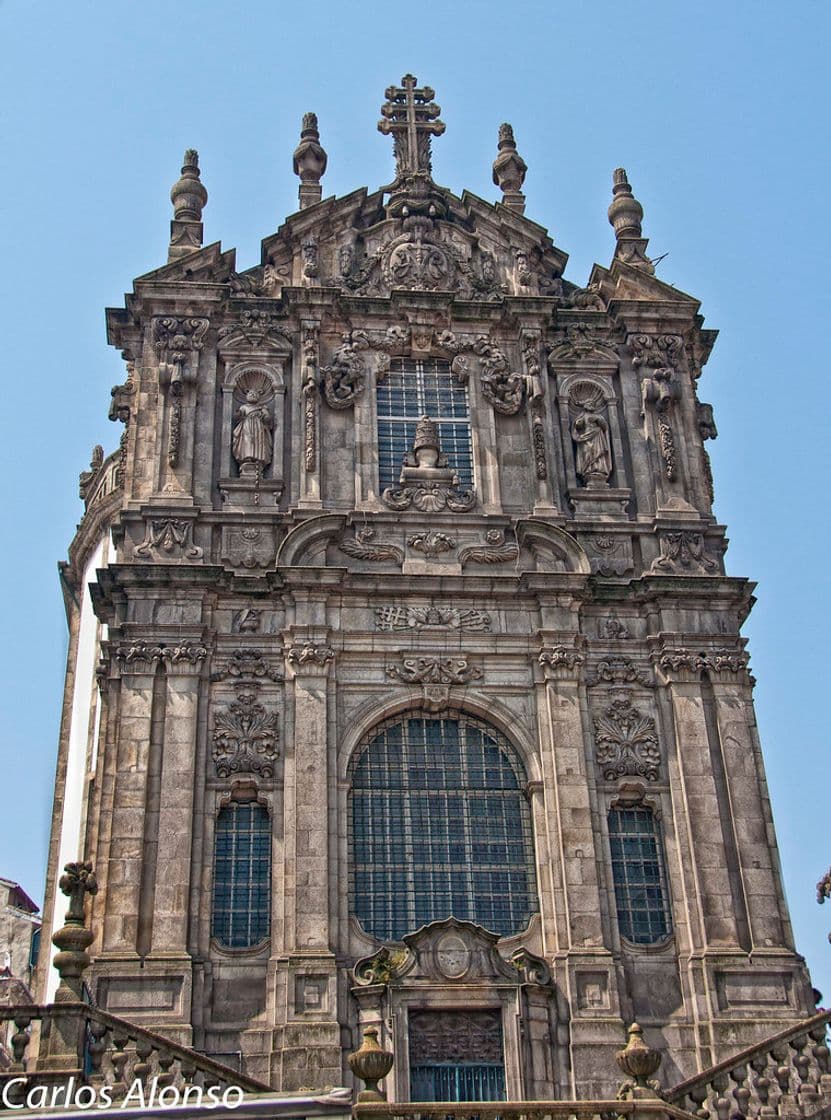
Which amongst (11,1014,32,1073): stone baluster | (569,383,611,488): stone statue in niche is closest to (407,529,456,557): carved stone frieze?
(569,383,611,488): stone statue in niche

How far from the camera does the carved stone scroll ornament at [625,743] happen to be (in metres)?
20.8

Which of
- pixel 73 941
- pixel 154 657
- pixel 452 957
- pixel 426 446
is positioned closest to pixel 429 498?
pixel 426 446

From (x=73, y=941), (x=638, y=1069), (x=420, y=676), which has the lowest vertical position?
(x=638, y=1069)

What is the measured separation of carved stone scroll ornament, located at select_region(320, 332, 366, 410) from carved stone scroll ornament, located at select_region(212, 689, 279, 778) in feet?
16.7

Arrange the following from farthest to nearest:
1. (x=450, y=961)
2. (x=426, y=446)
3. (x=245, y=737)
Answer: (x=426, y=446), (x=245, y=737), (x=450, y=961)

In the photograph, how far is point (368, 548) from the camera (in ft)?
72.2

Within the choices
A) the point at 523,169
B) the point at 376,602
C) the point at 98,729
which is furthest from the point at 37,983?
the point at 523,169

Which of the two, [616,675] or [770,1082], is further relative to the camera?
[616,675]

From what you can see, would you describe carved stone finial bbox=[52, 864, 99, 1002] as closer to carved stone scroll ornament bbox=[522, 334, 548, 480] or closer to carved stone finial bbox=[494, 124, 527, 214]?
carved stone scroll ornament bbox=[522, 334, 548, 480]

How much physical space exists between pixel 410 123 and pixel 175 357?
21.9 feet

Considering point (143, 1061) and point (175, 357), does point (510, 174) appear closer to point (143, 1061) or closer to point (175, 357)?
point (175, 357)

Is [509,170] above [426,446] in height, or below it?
above

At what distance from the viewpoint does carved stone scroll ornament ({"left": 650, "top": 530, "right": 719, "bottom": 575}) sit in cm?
2225

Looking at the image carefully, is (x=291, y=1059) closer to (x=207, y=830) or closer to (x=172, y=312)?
(x=207, y=830)
